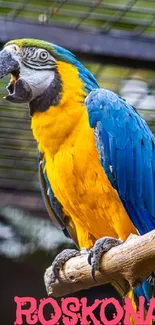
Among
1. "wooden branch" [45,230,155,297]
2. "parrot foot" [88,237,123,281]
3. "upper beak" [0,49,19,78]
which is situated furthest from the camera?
"upper beak" [0,49,19,78]

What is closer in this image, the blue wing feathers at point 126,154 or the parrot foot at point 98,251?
the parrot foot at point 98,251

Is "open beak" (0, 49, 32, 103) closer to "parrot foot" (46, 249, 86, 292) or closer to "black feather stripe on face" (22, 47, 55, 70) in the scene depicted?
"black feather stripe on face" (22, 47, 55, 70)

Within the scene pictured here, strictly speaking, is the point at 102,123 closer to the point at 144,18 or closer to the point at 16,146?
the point at 144,18

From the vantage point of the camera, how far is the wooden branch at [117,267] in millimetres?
1610

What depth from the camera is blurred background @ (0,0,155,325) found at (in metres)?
2.33

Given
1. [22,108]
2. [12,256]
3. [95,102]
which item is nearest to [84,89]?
[95,102]

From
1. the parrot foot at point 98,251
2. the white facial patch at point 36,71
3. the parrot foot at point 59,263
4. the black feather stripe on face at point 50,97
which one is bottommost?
the parrot foot at point 59,263

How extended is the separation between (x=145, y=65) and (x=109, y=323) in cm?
76

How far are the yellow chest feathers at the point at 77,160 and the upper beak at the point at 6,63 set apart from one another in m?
0.13

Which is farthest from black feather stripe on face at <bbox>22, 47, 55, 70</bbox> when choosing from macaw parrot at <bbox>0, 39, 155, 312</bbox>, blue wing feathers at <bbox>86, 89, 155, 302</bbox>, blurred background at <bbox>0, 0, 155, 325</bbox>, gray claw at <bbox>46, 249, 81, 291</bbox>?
gray claw at <bbox>46, 249, 81, 291</bbox>

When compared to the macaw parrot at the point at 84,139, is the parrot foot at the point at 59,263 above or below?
below

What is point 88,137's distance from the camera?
6.46ft

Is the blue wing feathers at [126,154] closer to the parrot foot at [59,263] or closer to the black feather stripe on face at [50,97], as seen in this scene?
the black feather stripe on face at [50,97]

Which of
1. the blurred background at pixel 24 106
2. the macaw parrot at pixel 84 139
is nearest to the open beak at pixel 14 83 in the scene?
the macaw parrot at pixel 84 139
